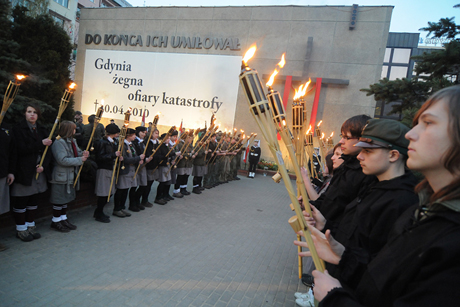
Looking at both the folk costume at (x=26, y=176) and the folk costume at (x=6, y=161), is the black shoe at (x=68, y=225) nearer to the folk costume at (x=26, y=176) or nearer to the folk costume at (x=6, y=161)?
the folk costume at (x=26, y=176)

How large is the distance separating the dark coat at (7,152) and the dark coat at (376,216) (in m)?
4.89

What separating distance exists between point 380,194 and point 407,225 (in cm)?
69

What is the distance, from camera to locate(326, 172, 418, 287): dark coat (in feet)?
5.67

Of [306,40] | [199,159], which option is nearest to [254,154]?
[199,159]

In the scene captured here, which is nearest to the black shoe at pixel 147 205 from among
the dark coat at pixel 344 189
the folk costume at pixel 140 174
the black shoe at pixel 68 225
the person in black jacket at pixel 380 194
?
the folk costume at pixel 140 174

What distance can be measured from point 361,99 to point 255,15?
29.2 ft

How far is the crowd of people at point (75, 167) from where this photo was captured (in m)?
4.57

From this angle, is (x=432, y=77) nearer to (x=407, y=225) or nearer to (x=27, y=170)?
(x=407, y=225)

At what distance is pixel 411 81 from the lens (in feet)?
24.1

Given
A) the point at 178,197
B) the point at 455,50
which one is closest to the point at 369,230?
the point at 455,50

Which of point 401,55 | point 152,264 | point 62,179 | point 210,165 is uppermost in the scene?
point 401,55

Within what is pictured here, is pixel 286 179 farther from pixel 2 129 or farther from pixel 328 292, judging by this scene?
pixel 2 129

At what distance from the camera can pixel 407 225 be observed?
1.28m

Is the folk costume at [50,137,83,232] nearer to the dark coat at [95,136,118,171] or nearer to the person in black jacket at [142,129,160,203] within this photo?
the dark coat at [95,136,118,171]
